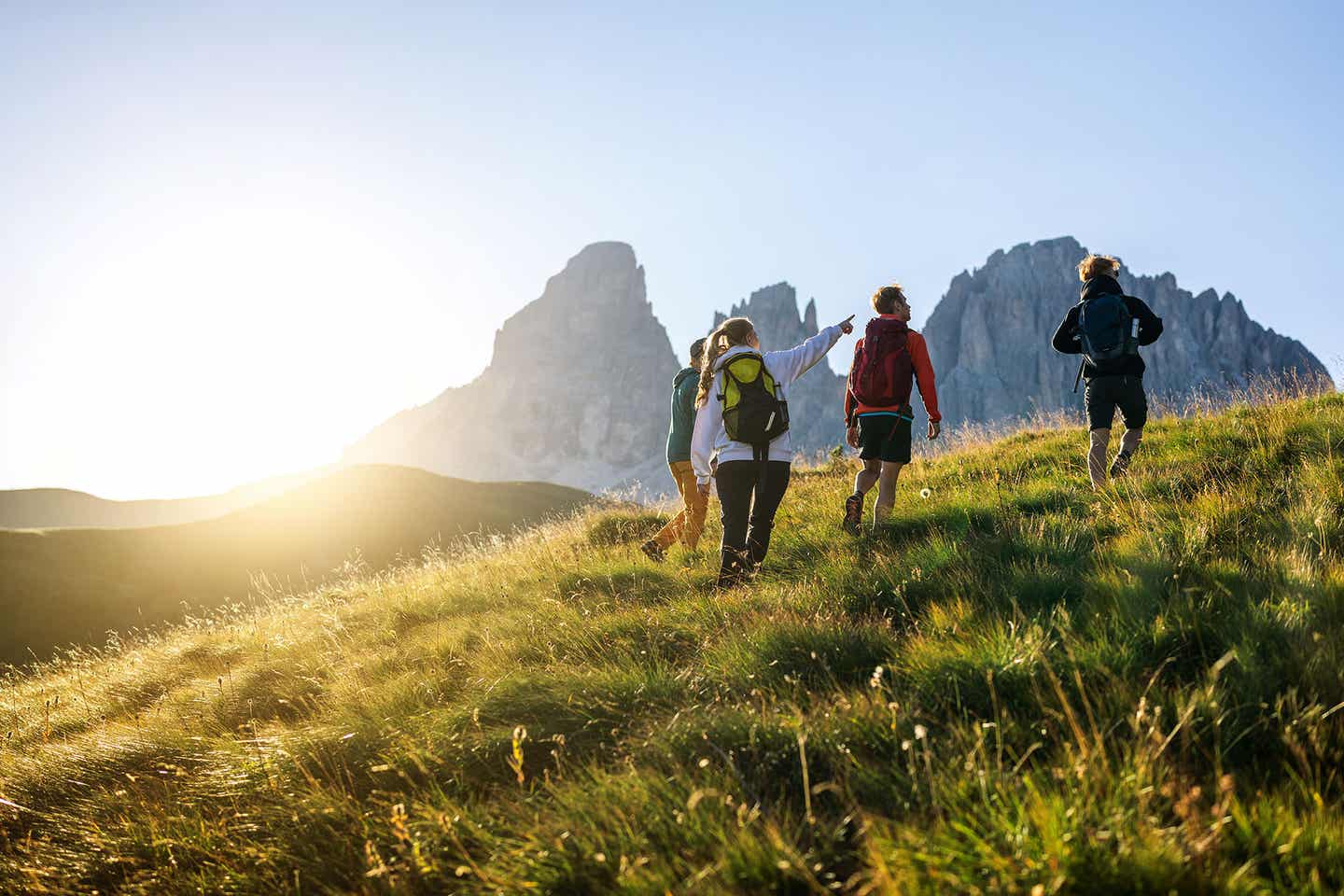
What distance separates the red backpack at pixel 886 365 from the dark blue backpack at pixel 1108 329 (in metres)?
1.99

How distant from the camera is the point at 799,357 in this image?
6043 millimetres

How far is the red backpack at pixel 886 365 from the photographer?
6480 mm

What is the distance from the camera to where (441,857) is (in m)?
2.54

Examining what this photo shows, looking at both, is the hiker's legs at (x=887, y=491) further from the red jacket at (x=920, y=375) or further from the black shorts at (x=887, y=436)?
the red jacket at (x=920, y=375)

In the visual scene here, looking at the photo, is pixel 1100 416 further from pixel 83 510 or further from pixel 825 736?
pixel 83 510

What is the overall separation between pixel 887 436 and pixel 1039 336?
142m

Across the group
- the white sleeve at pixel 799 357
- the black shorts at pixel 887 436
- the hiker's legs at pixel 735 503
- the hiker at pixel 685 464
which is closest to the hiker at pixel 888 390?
the black shorts at pixel 887 436

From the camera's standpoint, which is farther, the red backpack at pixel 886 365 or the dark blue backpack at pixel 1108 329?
the dark blue backpack at pixel 1108 329

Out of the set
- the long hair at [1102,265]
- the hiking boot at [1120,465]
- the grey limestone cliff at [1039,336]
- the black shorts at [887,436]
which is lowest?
the hiking boot at [1120,465]

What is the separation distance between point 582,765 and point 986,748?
5.58ft

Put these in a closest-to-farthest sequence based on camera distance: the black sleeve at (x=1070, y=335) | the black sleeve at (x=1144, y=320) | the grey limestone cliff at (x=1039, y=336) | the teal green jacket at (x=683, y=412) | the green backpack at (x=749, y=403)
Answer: the green backpack at (x=749, y=403)
the black sleeve at (x=1144, y=320)
the black sleeve at (x=1070, y=335)
the teal green jacket at (x=683, y=412)
the grey limestone cliff at (x=1039, y=336)

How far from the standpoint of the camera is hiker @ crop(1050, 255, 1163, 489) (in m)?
6.60

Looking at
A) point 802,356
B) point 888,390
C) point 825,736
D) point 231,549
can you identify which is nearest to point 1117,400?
point 888,390

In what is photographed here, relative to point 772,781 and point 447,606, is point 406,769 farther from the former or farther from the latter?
point 447,606
